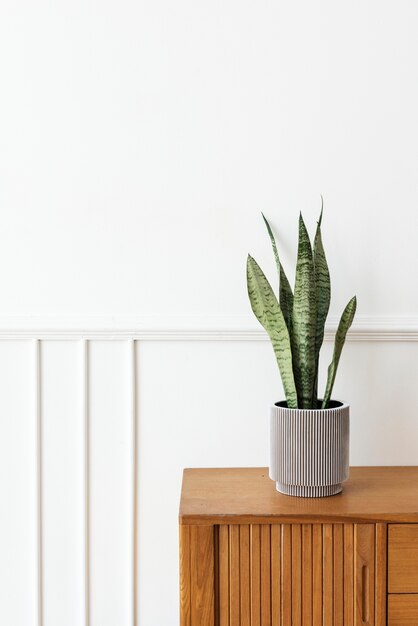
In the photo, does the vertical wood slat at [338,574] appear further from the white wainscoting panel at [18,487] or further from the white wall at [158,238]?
the white wainscoting panel at [18,487]

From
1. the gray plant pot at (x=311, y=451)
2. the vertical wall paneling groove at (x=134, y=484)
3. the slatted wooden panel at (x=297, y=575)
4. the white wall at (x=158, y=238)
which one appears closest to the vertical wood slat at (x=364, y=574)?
the slatted wooden panel at (x=297, y=575)

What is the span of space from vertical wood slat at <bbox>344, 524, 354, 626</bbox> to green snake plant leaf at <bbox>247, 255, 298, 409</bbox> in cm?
25

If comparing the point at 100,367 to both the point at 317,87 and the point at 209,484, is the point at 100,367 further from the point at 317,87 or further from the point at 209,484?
the point at 317,87

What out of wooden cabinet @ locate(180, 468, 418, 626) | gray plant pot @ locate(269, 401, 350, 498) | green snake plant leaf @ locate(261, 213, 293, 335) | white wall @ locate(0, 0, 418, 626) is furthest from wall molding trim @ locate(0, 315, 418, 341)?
wooden cabinet @ locate(180, 468, 418, 626)

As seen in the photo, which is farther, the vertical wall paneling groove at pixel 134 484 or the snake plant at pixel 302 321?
the vertical wall paneling groove at pixel 134 484

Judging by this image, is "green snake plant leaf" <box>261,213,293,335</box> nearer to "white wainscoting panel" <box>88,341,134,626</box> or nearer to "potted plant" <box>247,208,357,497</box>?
"potted plant" <box>247,208,357,497</box>

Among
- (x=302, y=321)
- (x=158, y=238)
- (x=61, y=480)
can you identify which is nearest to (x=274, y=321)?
(x=302, y=321)

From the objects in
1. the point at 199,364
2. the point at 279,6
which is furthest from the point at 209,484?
the point at 279,6

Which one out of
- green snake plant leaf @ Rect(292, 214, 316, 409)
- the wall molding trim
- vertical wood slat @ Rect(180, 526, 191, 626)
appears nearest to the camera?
vertical wood slat @ Rect(180, 526, 191, 626)

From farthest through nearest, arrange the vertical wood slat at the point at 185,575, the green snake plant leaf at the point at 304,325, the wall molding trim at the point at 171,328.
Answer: the wall molding trim at the point at 171,328 → the green snake plant leaf at the point at 304,325 → the vertical wood slat at the point at 185,575

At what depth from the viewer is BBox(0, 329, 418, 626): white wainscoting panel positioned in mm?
1526

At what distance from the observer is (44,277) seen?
1.52 m

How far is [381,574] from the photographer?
1.20 meters

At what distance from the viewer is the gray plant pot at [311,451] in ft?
4.16
